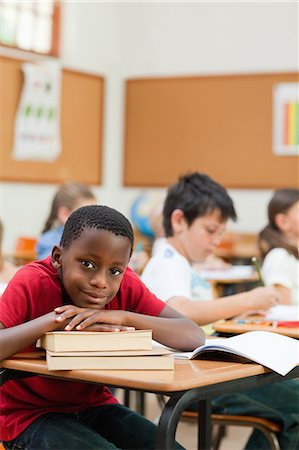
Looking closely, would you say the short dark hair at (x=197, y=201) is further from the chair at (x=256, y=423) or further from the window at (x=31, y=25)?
the window at (x=31, y=25)

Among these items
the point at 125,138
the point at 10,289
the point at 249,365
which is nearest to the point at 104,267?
the point at 10,289

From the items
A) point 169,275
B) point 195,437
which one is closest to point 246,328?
point 169,275

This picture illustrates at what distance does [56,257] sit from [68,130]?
588 centimetres

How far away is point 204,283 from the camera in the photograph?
2666 mm

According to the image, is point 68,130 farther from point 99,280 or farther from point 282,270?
point 99,280

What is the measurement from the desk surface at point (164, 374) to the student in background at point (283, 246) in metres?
1.51

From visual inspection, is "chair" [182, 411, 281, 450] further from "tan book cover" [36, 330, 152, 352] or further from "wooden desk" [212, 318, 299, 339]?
"tan book cover" [36, 330, 152, 352]

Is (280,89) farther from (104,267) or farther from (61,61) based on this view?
(104,267)

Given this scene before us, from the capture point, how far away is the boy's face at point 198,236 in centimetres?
258

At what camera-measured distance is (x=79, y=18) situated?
754cm

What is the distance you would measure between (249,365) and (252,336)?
195 millimetres

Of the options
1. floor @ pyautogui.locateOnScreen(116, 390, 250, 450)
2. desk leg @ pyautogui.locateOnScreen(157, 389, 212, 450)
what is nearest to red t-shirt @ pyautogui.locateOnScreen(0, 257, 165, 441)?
desk leg @ pyautogui.locateOnScreen(157, 389, 212, 450)

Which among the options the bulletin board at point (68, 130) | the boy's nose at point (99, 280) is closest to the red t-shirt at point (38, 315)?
the boy's nose at point (99, 280)

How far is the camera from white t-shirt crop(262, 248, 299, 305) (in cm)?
313
